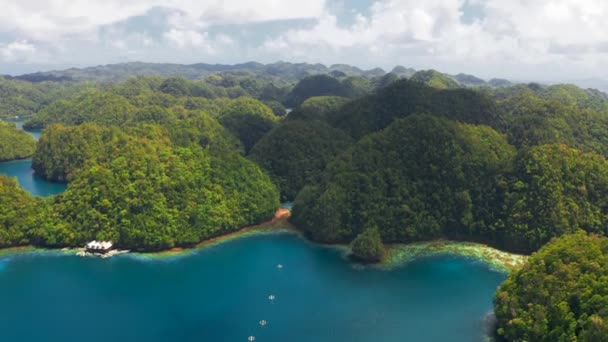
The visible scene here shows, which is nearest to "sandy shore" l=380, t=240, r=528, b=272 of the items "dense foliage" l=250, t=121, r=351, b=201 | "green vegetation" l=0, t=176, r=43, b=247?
"dense foliage" l=250, t=121, r=351, b=201

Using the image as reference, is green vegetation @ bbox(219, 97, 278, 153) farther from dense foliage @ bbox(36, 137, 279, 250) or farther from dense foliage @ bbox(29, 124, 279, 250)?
dense foliage @ bbox(36, 137, 279, 250)

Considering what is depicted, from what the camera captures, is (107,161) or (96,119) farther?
(96,119)

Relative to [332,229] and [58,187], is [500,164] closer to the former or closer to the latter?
[332,229]

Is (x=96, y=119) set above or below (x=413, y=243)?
above

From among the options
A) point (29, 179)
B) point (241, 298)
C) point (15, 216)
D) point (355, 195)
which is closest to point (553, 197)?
point (355, 195)

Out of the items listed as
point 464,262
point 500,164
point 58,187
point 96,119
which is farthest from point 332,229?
point 96,119

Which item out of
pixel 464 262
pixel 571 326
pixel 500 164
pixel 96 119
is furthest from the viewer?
pixel 96 119

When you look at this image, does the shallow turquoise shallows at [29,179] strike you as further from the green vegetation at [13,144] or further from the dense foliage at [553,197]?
the dense foliage at [553,197]

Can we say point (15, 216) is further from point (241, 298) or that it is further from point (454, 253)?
point (454, 253)
